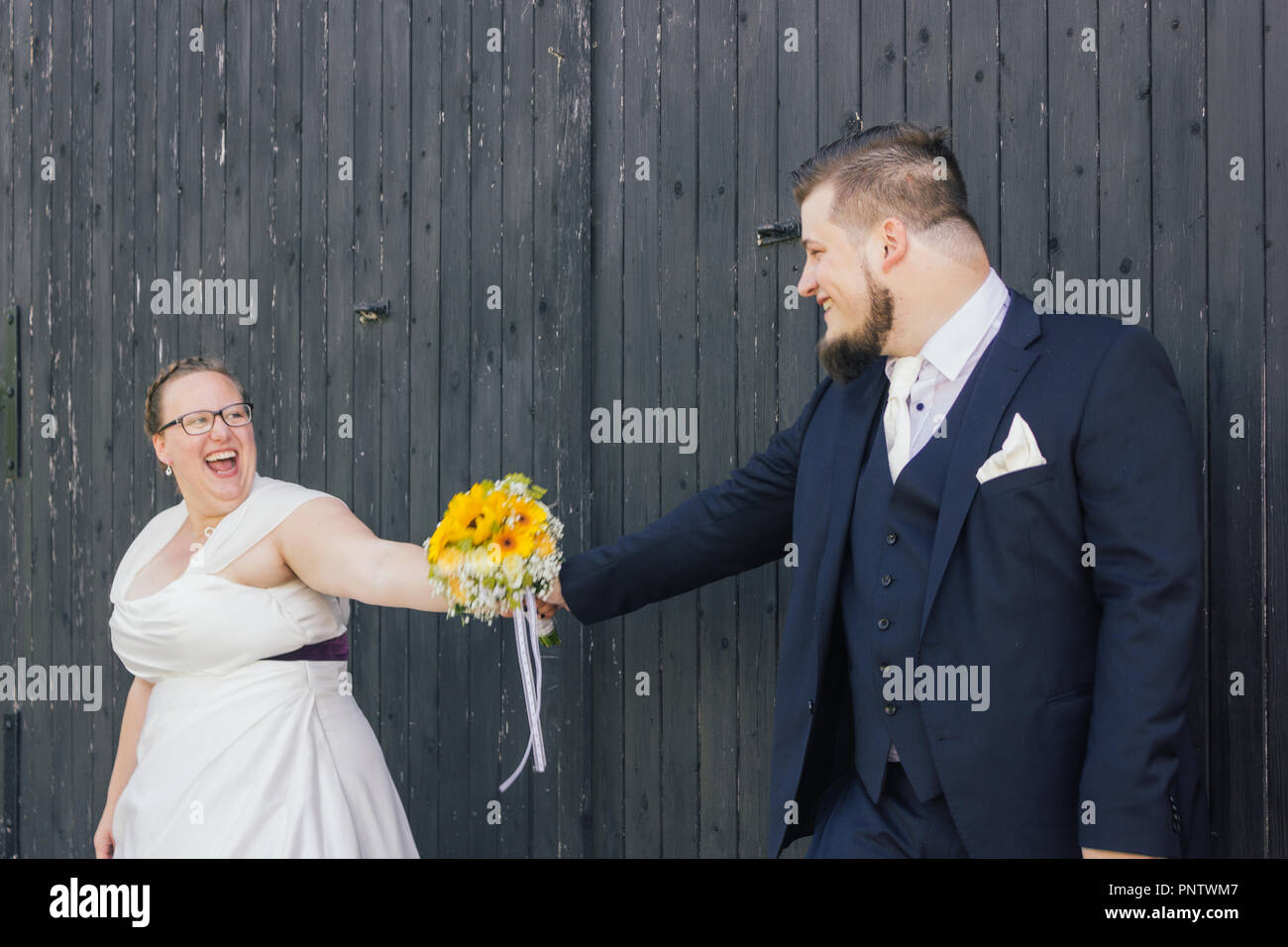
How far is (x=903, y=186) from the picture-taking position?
2500 mm

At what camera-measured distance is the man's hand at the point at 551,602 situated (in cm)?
305

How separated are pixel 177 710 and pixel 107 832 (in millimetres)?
574

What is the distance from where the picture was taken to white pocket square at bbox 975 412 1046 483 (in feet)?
7.27

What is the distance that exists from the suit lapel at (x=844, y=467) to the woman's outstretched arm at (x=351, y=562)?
0.96m

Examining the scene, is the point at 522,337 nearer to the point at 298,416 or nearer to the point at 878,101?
the point at 298,416

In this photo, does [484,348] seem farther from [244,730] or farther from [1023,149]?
[1023,149]

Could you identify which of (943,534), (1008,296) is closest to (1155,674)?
(943,534)

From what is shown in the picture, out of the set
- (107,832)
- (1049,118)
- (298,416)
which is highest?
(1049,118)

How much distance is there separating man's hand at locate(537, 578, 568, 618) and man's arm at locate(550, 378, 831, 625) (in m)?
0.03

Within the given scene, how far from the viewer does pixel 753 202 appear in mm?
3562

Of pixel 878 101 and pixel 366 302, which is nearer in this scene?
pixel 878 101

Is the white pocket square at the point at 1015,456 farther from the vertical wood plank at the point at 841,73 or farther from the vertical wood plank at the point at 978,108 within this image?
the vertical wood plank at the point at 841,73

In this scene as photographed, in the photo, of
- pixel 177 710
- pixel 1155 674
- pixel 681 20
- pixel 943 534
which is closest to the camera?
pixel 1155 674

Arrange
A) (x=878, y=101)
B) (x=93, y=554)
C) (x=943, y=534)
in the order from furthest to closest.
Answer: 1. (x=93, y=554)
2. (x=878, y=101)
3. (x=943, y=534)
